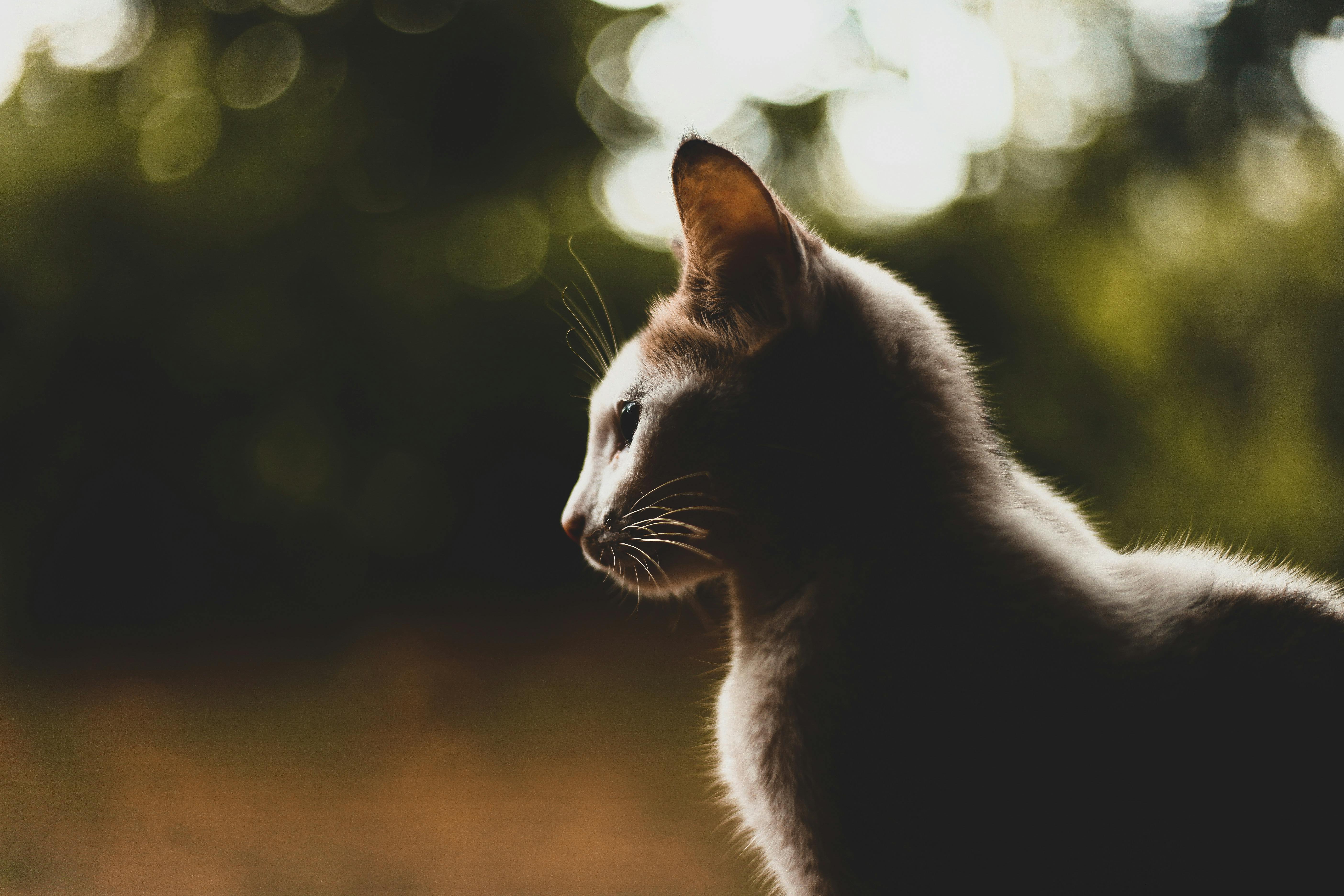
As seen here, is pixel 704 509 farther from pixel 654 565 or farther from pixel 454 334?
pixel 454 334

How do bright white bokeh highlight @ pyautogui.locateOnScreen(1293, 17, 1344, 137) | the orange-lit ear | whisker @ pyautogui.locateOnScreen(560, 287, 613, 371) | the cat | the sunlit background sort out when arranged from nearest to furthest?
the cat
the orange-lit ear
whisker @ pyautogui.locateOnScreen(560, 287, 613, 371)
bright white bokeh highlight @ pyautogui.locateOnScreen(1293, 17, 1344, 137)
the sunlit background

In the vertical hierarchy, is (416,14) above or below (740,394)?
above

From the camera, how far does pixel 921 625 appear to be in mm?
483

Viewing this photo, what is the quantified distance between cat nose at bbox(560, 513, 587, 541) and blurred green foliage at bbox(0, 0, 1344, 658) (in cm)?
68

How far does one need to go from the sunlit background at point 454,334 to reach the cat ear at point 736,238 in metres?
0.34

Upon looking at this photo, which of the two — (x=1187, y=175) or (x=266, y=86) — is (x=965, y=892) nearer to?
(x=1187, y=175)

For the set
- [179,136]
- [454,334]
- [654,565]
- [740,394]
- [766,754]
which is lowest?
[766,754]

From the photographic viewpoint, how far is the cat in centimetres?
44

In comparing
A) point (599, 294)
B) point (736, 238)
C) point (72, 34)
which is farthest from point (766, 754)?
point (72, 34)

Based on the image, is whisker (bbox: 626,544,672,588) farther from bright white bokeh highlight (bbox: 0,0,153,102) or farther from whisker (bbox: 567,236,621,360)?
bright white bokeh highlight (bbox: 0,0,153,102)

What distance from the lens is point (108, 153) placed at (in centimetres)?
113

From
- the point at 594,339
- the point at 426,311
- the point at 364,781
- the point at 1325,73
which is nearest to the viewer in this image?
the point at 594,339

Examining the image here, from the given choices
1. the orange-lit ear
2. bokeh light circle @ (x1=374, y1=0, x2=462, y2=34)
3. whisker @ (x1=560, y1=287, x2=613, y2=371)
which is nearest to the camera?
the orange-lit ear

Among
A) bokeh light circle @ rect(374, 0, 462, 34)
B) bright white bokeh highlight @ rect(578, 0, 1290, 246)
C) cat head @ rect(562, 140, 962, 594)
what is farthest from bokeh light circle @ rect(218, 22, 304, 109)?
cat head @ rect(562, 140, 962, 594)
